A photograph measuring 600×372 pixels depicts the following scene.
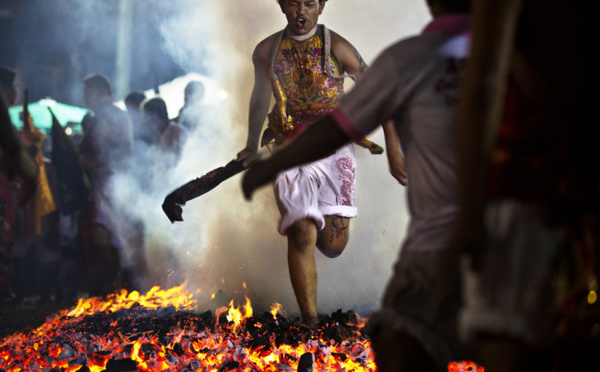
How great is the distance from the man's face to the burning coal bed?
2255 mm

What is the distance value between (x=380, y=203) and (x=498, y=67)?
5.48 meters

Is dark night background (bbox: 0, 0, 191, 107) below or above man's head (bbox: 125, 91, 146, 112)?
above

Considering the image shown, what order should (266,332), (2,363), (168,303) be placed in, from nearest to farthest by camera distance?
(2,363) → (266,332) → (168,303)

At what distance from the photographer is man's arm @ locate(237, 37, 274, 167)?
5.04 metres

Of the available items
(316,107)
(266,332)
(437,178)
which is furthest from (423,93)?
(316,107)

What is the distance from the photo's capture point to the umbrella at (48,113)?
6.70 meters

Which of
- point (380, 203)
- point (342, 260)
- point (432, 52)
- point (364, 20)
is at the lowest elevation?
point (342, 260)

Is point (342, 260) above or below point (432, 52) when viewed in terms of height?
below

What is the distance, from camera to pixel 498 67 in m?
1.25

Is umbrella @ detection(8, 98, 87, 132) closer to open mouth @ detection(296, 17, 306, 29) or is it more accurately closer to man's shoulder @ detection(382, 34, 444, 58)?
open mouth @ detection(296, 17, 306, 29)

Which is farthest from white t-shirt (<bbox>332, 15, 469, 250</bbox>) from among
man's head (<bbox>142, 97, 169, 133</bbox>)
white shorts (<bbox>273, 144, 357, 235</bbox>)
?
man's head (<bbox>142, 97, 169, 133</bbox>)

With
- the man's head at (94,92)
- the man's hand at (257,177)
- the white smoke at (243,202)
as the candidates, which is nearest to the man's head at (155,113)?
the white smoke at (243,202)

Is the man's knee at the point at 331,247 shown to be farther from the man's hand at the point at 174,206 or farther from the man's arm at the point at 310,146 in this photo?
the man's arm at the point at 310,146

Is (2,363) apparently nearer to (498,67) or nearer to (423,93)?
(423,93)
